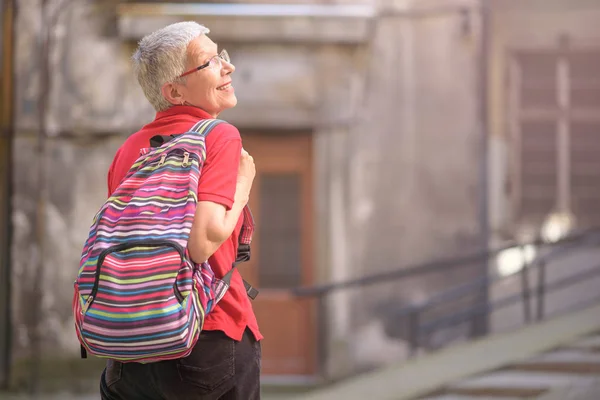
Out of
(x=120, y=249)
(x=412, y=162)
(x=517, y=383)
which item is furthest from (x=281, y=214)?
(x=120, y=249)

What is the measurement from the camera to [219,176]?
74.7 inches

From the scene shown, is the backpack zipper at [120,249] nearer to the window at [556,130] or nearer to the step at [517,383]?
the step at [517,383]

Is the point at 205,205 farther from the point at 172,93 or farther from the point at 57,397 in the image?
the point at 57,397

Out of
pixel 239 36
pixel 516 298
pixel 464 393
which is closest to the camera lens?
pixel 464 393

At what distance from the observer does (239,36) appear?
29.0ft

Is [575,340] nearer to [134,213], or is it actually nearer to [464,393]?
[464,393]

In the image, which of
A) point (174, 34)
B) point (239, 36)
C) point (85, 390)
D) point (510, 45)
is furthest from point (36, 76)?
point (174, 34)

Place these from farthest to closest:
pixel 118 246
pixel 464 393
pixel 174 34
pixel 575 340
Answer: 1. pixel 575 340
2. pixel 464 393
3. pixel 174 34
4. pixel 118 246

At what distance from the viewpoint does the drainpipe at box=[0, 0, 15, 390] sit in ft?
28.9

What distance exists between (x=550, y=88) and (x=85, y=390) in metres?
4.97

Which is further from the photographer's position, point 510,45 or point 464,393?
point 510,45

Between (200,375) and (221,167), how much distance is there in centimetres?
40

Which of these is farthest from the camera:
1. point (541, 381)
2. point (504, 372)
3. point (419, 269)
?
point (419, 269)

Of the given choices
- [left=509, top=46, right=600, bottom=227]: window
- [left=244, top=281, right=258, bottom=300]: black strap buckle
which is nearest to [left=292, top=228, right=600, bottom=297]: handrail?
[left=509, top=46, right=600, bottom=227]: window
